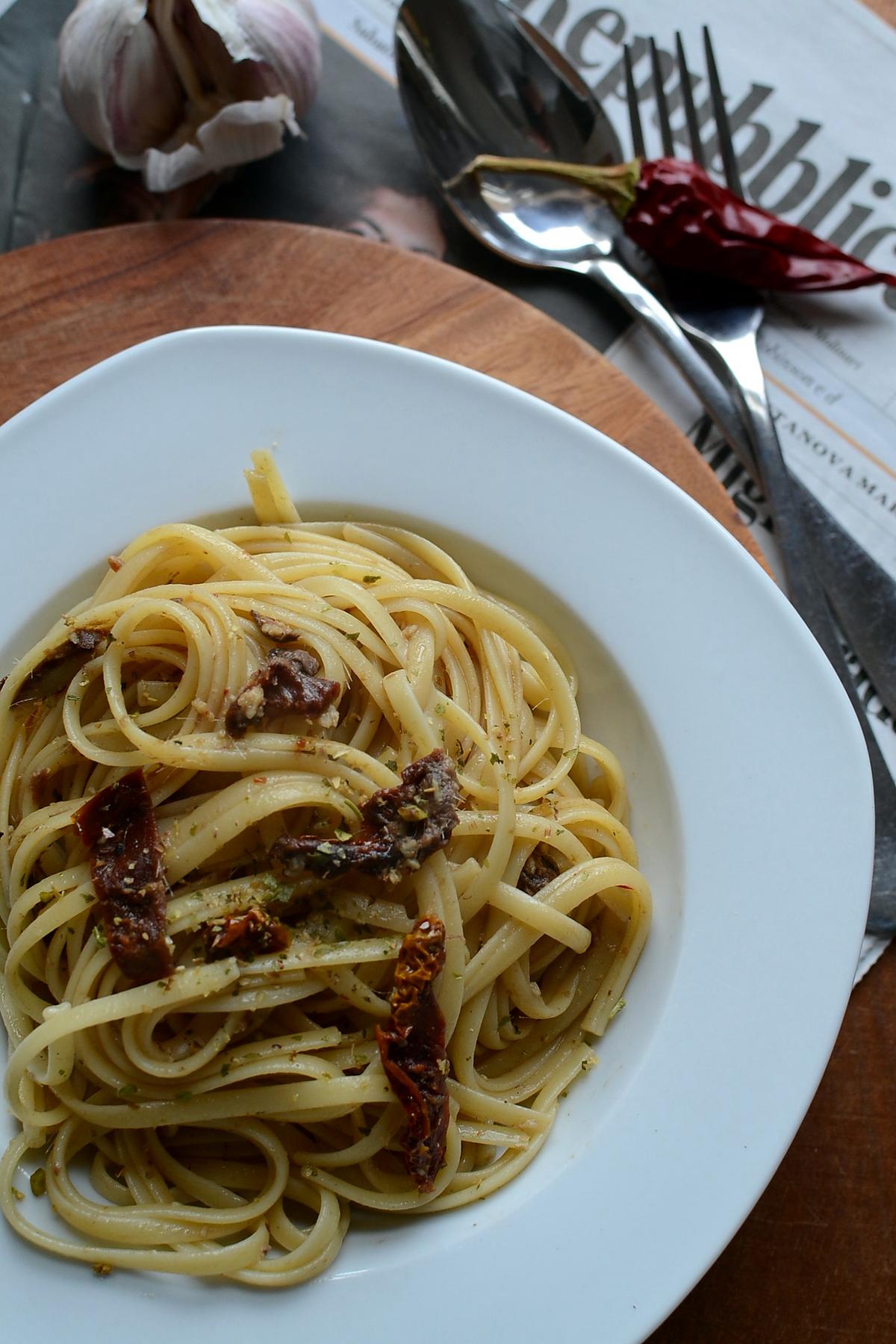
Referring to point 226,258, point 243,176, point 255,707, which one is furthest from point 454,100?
point 255,707

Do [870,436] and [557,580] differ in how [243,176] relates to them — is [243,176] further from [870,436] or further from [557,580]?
[870,436]

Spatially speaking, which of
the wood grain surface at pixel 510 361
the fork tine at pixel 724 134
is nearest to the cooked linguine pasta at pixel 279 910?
the wood grain surface at pixel 510 361

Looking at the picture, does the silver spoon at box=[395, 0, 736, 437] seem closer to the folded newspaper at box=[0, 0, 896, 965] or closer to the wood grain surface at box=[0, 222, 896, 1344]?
the folded newspaper at box=[0, 0, 896, 965]

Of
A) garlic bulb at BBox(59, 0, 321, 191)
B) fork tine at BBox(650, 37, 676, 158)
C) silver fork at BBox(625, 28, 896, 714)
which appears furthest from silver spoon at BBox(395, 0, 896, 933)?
garlic bulb at BBox(59, 0, 321, 191)

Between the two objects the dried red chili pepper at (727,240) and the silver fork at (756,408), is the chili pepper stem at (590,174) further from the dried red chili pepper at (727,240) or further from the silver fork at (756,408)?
the silver fork at (756,408)

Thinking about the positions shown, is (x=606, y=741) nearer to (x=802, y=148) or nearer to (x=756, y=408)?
(x=756, y=408)

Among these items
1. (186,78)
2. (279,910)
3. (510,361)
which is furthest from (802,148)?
(279,910)
